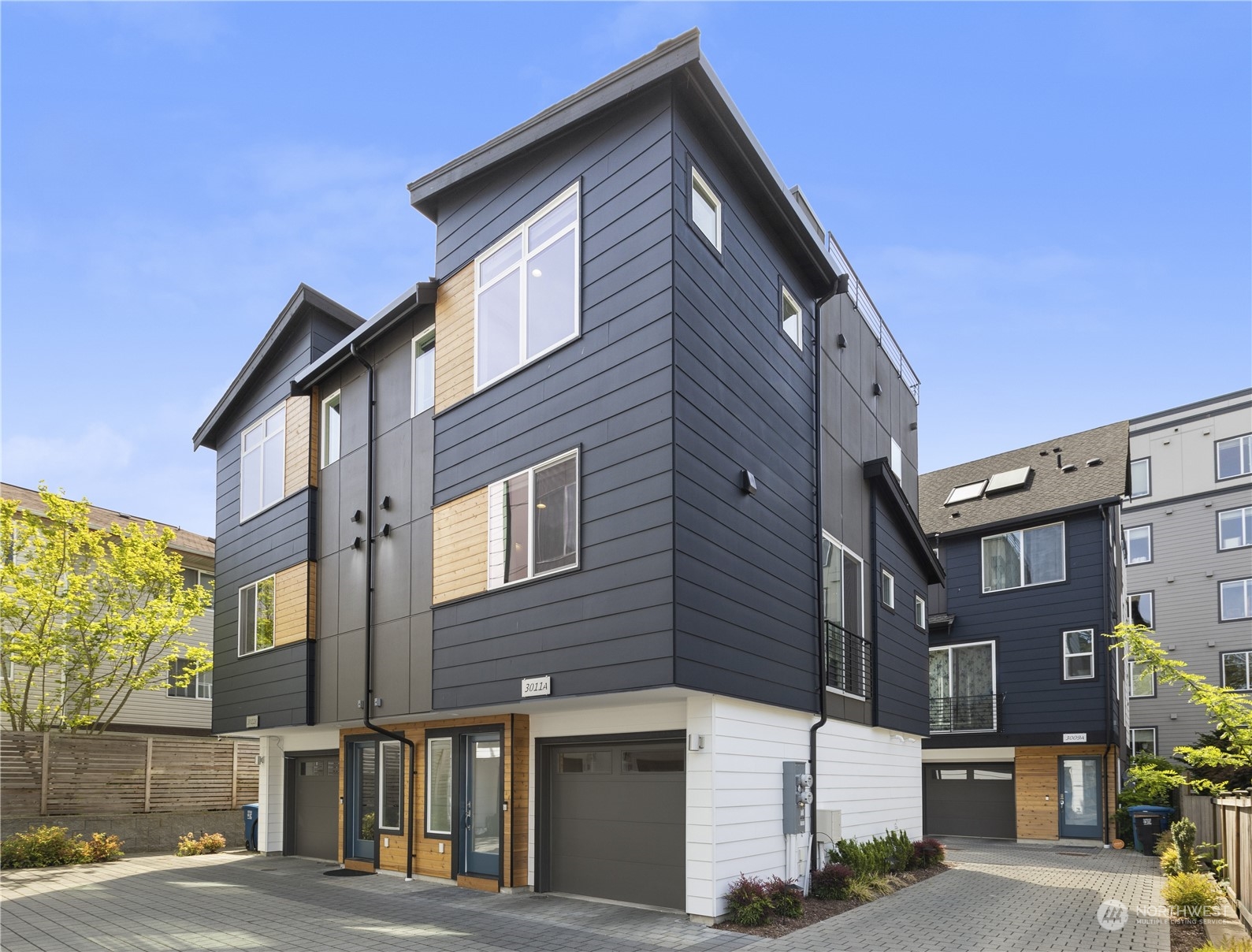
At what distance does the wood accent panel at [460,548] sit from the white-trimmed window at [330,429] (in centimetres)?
399

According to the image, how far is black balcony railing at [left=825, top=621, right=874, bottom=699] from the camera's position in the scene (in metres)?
14.5

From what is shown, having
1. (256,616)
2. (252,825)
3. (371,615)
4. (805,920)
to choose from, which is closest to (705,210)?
(371,615)

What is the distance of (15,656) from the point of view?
2020cm

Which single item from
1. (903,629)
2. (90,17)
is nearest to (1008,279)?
(903,629)

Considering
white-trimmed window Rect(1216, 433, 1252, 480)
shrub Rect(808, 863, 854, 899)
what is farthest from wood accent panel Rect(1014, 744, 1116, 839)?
white-trimmed window Rect(1216, 433, 1252, 480)

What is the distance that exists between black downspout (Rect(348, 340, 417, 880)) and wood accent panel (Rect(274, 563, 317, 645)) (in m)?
1.89

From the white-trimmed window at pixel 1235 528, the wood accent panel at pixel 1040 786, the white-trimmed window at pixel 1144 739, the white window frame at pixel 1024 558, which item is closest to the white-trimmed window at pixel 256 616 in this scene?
the white window frame at pixel 1024 558

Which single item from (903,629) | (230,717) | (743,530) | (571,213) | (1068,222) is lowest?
(230,717)

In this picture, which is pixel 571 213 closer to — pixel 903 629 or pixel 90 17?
pixel 90 17

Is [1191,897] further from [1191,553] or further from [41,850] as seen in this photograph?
[1191,553]

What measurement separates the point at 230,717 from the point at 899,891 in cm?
1241

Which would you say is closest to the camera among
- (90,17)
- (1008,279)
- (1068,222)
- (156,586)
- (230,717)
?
(90,17)

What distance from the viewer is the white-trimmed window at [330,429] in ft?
56.2

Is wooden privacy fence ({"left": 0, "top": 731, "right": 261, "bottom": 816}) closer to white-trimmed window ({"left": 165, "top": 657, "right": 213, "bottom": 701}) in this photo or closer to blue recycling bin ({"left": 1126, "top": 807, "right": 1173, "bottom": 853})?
white-trimmed window ({"left": 165, "top": 657, "right": 213, "bottom": 701})
